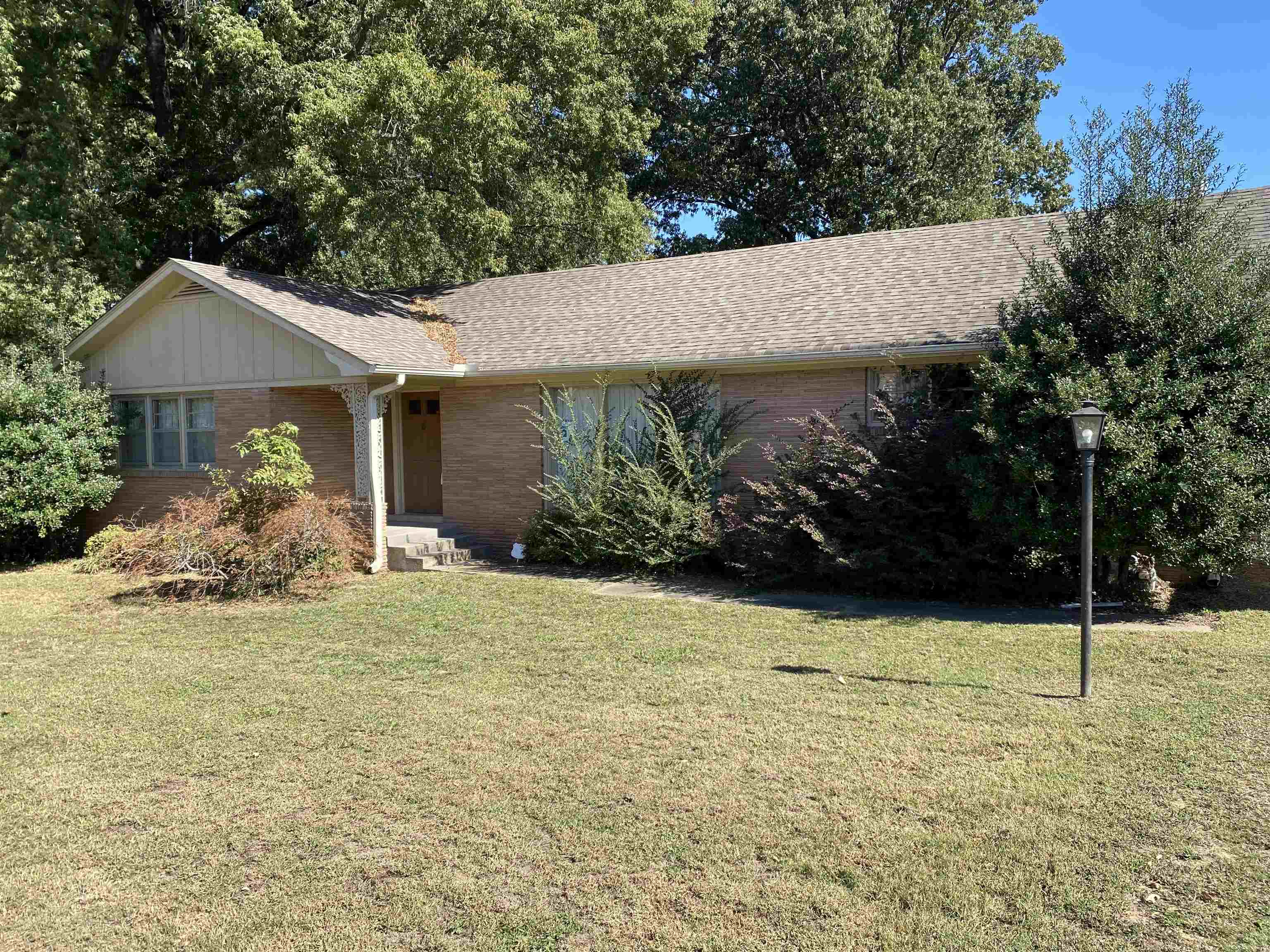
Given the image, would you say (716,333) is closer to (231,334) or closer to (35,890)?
(231,334)

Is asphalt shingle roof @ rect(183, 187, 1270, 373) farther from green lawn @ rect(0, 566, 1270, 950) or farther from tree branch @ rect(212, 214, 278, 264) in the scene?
tree branch @ rect(212, 214, 278, 264)

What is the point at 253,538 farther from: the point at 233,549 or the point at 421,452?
the point at 421,452

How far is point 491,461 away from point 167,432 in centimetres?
626

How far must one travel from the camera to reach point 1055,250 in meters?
10.6

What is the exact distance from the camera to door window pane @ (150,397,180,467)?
53.2 feet

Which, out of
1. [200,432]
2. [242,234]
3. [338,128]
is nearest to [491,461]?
[200,432]

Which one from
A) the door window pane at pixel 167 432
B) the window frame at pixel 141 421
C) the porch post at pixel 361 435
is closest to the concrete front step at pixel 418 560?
the porch post at pixel 361 435

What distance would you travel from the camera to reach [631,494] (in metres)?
12.4

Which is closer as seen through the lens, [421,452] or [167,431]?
[167,431]

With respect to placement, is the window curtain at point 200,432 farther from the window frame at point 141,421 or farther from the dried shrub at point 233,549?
the dried shrub at point 233,549

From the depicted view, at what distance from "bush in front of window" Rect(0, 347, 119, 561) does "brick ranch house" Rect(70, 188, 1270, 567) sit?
850 mm

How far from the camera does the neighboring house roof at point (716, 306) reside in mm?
12234

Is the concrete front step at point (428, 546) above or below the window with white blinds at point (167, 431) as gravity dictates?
below

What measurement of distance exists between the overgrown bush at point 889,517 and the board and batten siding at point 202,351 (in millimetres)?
7214
